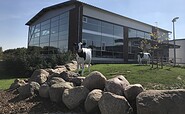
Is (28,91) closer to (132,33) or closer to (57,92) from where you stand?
(57,92)

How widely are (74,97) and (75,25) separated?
25132 millimetres

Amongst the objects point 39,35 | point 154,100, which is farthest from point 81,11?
point 154,100

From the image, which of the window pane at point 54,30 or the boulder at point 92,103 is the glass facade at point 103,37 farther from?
the boulder at point 92,103

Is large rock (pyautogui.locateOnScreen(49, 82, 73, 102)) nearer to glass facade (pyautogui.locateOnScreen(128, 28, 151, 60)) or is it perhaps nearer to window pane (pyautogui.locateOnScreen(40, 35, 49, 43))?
window pane (pyautogui.locateOnScreen(40, 35, 49, 43))

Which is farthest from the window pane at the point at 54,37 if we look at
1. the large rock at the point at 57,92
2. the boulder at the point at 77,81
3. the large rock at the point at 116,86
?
the large rock at the point at 116,86

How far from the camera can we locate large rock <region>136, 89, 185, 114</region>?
5.71m

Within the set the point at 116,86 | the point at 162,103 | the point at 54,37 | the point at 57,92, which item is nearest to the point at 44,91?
the point at 57,92

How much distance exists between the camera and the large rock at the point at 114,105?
6195mm

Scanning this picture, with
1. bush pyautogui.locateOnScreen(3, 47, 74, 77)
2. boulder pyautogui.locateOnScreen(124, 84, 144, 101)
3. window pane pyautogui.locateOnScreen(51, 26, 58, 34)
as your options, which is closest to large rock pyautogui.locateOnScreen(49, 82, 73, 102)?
boulder pyautogui.locateOnScreen(124, 84, 144, 101)

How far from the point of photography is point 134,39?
42094 millimetres

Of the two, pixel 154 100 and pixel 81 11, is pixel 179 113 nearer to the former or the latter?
pixel 154 100

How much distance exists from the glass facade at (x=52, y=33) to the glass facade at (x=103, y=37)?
3264 mm

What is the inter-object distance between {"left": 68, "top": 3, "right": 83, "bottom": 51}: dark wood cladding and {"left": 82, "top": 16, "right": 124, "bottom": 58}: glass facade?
1009 millimetres

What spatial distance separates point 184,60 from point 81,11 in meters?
33.9
